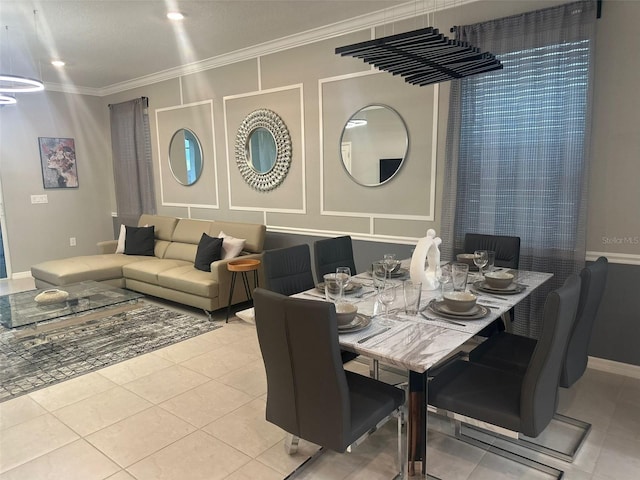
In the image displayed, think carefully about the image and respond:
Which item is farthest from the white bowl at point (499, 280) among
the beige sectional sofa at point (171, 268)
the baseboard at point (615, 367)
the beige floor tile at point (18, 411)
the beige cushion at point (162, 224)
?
the beige cushion at point (162, 224)

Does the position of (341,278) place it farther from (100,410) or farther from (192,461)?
(100,410)

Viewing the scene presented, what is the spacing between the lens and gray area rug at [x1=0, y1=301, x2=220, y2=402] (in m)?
3.26

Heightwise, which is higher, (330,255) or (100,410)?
(330,255)

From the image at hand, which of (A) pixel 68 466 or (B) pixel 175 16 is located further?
(B) pixel 175 16

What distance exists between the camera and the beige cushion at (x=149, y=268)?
483 centimetres

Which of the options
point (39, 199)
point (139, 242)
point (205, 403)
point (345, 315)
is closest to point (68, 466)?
point (205, 403)

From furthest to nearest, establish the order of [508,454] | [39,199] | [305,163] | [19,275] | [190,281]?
[39,199] < [19,275] < [305,163] < [190,281] < [508,454]

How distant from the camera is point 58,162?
21.4ft

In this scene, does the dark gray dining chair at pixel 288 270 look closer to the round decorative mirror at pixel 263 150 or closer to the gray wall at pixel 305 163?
the gray wall at pixel 305 163

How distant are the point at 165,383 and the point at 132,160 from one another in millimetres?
4467

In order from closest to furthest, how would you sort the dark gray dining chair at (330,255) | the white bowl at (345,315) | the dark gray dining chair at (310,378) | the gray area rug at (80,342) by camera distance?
1. the dark gray dining chair at (310,378)
2. the white bowl at (345,315)
3. the dark gray dining chair at (330,255)
4. the gray area rug at (80,342)

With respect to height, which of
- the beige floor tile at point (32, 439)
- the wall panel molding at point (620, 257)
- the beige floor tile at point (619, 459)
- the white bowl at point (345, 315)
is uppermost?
the wall panel molding at point (620, 257)

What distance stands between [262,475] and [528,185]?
2659 mm

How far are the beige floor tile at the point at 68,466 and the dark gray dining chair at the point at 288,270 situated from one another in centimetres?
128
